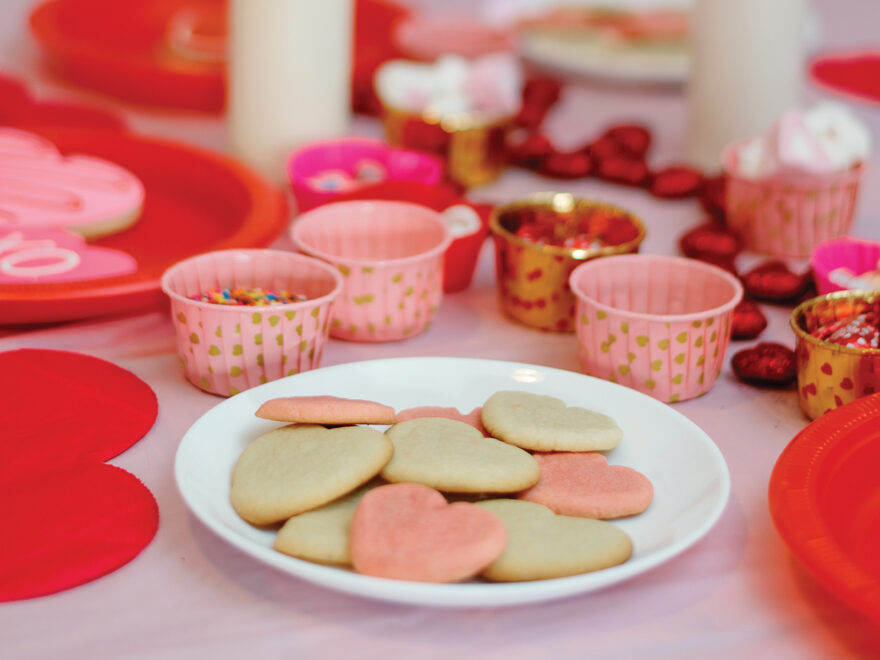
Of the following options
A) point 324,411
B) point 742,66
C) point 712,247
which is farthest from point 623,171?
point 324,411

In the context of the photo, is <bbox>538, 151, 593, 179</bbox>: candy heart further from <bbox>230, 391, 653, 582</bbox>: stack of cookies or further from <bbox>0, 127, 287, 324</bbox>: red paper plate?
<bbox>230, 391, 653, 582</bbox>: stack of cookies

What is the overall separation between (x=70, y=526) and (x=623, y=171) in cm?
79

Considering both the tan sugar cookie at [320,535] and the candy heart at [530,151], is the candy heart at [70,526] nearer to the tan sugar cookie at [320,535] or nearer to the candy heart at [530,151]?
the tan sugar cookie at [320,535]

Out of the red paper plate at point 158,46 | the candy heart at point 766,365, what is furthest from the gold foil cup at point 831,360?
the red paper plate at point 158,46

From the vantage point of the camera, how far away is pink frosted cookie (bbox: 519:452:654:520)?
21.3 inches

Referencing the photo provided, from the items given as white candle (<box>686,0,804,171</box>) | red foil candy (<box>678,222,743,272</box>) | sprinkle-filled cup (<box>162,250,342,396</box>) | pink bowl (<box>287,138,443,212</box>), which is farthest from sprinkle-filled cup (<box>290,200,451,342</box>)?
white candle (<box>686,0,804,171</box>)

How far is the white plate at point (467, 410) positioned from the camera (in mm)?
461

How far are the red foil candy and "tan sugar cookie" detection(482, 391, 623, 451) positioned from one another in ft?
1.08

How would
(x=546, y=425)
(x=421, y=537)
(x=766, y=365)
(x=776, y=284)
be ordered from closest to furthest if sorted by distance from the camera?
(x=421, y=537) → (x=546, y=425) → (x=766, y=365) → (x=776, y=284)

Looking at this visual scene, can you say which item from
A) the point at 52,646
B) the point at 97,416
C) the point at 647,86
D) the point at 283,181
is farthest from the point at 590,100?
the point at 52,646

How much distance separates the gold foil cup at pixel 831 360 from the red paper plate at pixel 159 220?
45cm

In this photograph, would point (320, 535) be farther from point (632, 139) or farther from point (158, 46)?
point (158, 46)

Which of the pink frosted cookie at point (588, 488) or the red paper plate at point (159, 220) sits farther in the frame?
the red paper plate at point (159, 220)

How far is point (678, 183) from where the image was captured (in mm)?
1118
